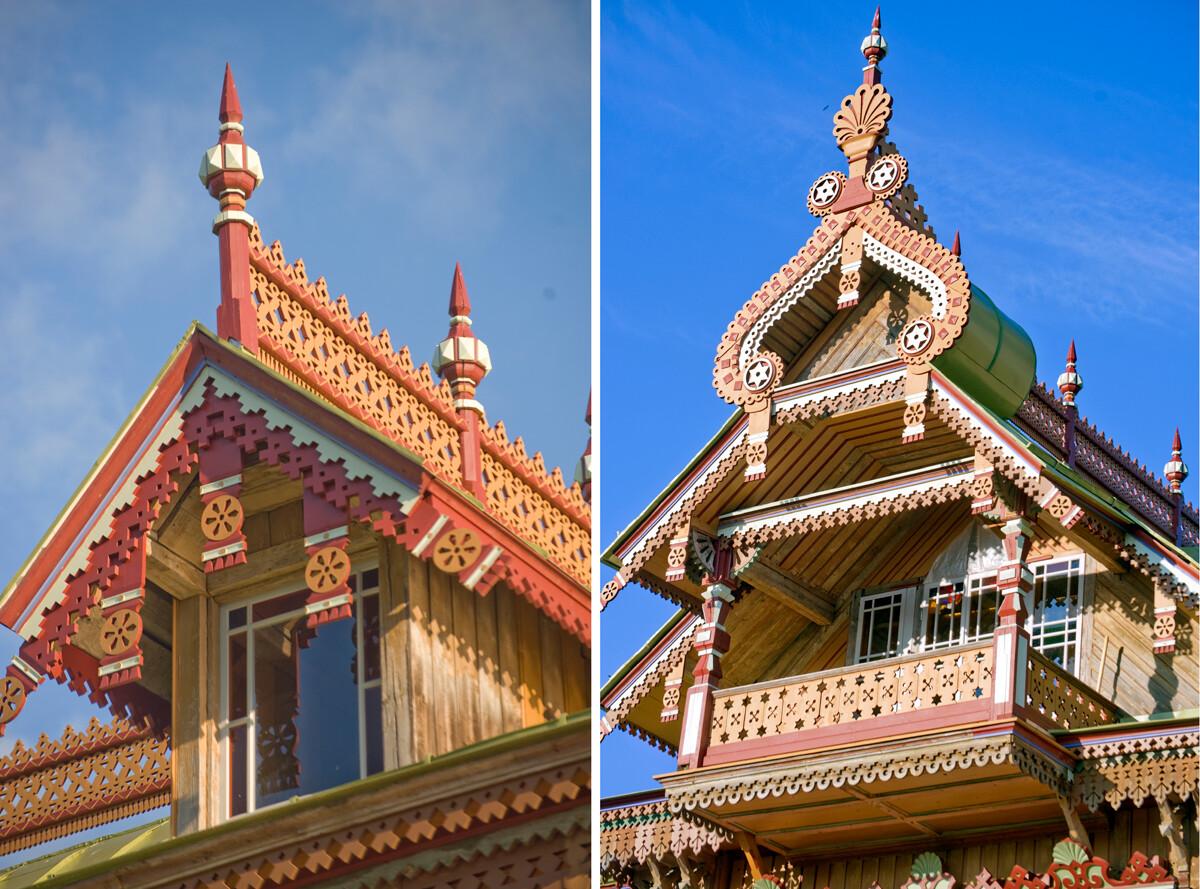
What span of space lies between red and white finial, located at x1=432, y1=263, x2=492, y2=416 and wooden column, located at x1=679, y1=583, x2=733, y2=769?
12.4 feet

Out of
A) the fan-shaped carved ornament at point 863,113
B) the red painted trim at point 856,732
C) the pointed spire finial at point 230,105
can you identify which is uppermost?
the fan-shaped carved ornament at point 863,113

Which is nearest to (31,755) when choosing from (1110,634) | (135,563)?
(135,563)

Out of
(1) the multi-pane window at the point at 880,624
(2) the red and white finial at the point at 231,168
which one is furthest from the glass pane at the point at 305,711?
(1) the multi-pane window at the point at 880,624

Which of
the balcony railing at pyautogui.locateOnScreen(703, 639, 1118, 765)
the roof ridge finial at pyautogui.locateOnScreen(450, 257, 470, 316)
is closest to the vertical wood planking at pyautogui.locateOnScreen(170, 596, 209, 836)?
the roof ridge finial at pyautogui.locateOnScreen(450, 257, 470, 316)

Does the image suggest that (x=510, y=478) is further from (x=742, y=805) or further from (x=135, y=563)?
(x=742, y=805)

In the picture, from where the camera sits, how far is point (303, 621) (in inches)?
431

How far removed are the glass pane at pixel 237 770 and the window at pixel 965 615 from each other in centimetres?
539

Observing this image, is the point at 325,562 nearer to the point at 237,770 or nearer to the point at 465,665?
the point at 465,665

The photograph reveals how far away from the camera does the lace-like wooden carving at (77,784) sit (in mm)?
11875

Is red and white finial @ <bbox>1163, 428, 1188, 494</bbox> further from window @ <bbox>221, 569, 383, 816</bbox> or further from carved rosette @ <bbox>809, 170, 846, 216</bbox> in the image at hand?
window @ <bbox>221, 569, 383, 816</bbox>

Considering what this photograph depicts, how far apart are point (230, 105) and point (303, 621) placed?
2988 mm

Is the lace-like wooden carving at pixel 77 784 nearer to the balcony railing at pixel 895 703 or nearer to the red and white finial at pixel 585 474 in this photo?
the red and white finial at pixel 585 474

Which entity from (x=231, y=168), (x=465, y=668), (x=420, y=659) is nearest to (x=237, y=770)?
(x=420, y=659)

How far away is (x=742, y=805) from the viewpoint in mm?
13828
